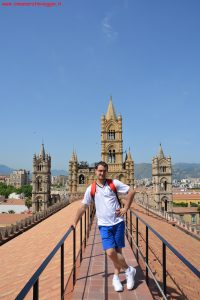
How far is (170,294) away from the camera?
5.18 m

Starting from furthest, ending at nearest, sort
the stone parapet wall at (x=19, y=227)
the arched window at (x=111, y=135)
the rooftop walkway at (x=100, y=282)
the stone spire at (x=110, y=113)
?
the stone spire at (x=110, y=113), the arched window at (x=111, y=135), the stone parapet wall at (x=19, y=227), the rooftop walkway at (x=100, y=282)

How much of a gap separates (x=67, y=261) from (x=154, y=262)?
83.6 inches

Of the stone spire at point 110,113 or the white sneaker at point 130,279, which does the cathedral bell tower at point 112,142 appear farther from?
the white sneaker at point 130,279

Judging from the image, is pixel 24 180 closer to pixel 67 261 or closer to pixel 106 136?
pixel 106 136

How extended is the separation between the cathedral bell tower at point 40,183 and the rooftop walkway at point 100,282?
192 feet

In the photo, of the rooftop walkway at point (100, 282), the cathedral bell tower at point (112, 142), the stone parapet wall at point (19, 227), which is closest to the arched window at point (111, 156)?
the cathedral bell tower at point (112, 142)

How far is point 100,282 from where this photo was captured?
5.02 m

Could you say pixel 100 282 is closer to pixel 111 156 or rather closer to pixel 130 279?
pixel 130 279

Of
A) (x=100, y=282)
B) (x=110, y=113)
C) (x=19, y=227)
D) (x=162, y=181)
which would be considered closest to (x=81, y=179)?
(x=110, y=113)

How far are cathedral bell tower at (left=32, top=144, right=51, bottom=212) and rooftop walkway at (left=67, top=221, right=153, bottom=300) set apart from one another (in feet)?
192

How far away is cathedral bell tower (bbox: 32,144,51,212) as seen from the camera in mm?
63719

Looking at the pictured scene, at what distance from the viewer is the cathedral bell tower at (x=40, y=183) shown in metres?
63.7

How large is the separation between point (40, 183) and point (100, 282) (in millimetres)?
61728

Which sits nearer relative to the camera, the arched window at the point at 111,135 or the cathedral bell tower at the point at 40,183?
the arched window at the point at 111,135
